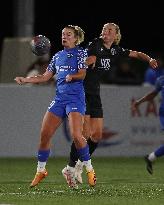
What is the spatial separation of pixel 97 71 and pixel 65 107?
1334 mm

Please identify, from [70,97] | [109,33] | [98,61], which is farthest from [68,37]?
[98,61]

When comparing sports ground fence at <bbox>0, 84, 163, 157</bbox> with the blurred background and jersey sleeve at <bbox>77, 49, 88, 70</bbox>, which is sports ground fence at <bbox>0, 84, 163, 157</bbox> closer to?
the blurred background

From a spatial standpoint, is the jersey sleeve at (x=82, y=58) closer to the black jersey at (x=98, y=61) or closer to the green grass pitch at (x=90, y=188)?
the black jersey at (x=98, y=61)

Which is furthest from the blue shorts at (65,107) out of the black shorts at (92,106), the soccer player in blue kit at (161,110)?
the soccer player in blue kit at (161,110)

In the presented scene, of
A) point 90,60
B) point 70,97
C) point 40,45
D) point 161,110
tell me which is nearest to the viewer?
point 70,97

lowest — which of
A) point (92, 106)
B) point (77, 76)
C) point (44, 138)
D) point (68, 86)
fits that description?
point (44, 138)

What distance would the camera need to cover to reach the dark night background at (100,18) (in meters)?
39.4

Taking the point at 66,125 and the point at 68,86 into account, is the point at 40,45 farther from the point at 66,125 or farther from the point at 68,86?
the point at 66,125

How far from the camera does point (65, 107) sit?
1403cm

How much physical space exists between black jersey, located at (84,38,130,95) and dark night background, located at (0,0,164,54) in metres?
23.9

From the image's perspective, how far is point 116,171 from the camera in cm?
1783

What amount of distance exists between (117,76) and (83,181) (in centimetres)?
1362

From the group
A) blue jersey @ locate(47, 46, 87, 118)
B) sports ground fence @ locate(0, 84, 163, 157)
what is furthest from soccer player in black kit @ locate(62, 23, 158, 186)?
sports ground fence @ locate(0, 84, 163, 157)

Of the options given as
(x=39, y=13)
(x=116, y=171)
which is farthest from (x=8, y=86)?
(x=39, y=13)
